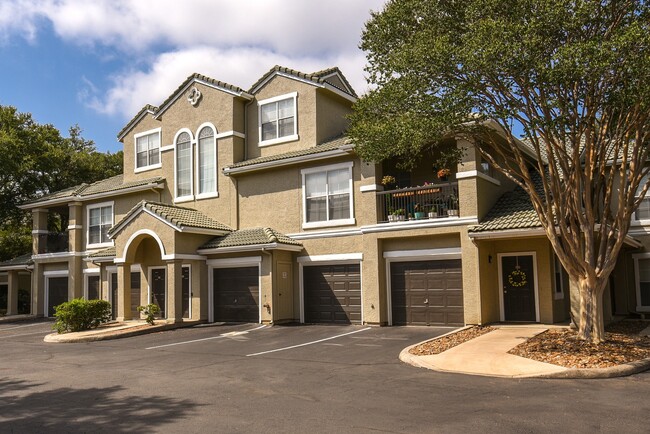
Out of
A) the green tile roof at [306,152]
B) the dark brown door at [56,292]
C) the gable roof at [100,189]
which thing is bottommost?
the dark brown door at [56,292]

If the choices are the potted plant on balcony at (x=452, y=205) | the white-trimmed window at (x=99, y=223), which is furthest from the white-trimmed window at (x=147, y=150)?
the potted plant on balcony at (x=452, y=205)

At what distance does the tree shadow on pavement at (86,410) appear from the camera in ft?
25.2

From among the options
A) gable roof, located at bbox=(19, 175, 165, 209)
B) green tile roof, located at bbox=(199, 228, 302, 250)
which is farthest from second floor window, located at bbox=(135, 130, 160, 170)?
green tile roof, located at bbox=(199, 228, 302, 250)

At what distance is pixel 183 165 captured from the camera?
992 inches

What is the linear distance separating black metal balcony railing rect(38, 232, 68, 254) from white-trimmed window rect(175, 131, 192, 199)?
8.92m

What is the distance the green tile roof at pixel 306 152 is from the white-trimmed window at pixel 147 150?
5657mm

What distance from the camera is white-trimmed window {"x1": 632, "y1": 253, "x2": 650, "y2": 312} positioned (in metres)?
19.6

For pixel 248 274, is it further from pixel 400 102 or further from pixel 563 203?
pixel 563 203

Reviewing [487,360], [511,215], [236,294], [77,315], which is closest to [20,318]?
[77,315]

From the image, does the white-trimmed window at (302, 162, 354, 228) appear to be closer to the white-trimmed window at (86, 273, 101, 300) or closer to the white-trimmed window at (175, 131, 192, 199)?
the white-trimmed window at (175, 131, 192, 199)

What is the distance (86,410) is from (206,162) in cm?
1677

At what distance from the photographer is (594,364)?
10.8 metres

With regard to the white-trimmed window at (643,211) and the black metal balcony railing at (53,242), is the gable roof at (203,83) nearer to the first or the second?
the black metal balcony railing at (53,242)

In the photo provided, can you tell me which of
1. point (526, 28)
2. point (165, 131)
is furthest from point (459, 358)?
point (165, 131)
